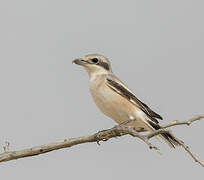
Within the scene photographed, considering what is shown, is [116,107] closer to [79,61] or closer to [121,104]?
[121,104]

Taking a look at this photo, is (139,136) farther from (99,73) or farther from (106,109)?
(99,73)

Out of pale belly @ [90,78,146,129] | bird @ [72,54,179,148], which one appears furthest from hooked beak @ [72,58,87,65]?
pale belly @ [90,78,146,129]

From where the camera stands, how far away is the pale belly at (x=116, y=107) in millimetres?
7309

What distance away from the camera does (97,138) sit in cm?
606

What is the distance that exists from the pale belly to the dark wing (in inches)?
3.1

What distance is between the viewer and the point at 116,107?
24.0 feet

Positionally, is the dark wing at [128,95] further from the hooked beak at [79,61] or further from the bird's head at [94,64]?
the hooked beak at [79,61]

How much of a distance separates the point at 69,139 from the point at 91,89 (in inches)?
79.2

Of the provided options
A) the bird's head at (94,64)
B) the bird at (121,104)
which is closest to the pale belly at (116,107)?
the bird at (121,104)

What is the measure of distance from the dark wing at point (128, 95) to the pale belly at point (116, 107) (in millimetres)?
80

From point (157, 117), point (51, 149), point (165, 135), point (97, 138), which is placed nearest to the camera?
point (51, 149)

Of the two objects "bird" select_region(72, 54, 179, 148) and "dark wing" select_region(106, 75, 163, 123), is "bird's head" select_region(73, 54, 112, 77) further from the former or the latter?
"dark wing" select_region(106, 75, 163, 123)

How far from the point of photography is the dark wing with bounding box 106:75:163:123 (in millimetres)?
7348

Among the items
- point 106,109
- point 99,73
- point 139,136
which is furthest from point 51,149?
point 99,73
